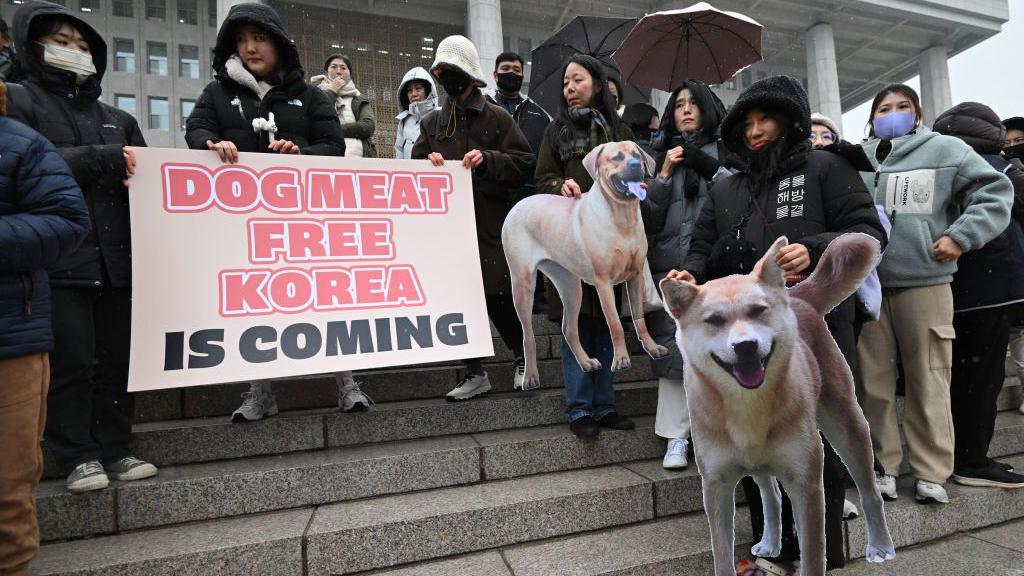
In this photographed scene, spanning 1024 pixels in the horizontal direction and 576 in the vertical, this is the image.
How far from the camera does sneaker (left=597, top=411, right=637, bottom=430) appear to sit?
3.33 m

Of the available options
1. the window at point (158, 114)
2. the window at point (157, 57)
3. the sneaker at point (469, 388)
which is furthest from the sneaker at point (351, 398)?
the window at point (157, 57)

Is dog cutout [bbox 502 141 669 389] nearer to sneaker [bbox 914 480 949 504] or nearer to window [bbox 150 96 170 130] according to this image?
sneaker [bbox 914 480 949 504]

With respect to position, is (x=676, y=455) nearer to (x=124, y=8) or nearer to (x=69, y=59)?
(x=69, y=59)

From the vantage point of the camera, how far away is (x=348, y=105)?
6.14 metres

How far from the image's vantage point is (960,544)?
2.97 m

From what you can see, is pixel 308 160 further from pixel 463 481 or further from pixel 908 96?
pixel 908 96

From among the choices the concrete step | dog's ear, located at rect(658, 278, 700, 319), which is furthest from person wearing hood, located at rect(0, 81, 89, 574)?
dog's ear, located at rect(658, 278, 700, 319)

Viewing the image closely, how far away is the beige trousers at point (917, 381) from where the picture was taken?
313 centimetres

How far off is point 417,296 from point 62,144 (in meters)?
1.92

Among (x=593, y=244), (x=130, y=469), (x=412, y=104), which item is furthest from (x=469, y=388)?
(x=412, y=104)

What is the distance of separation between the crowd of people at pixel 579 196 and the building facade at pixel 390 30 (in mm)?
17319

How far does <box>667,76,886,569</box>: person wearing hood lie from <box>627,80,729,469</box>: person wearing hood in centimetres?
75

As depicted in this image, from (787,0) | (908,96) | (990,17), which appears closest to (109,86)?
(908,96)

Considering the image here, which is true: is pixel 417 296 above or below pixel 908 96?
below
